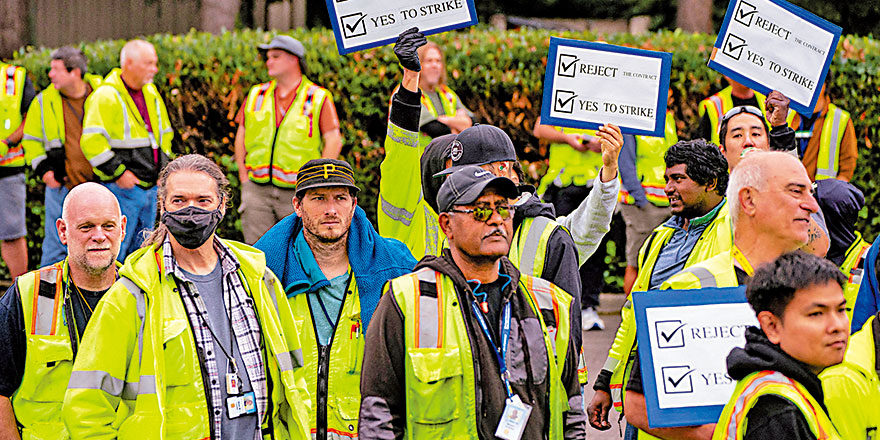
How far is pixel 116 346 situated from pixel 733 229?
2.28 m

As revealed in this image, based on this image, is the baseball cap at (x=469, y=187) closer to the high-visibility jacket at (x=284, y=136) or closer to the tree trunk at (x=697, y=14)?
the high-visibility jacket at (x=284, y=136)

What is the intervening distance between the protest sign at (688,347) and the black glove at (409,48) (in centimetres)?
194

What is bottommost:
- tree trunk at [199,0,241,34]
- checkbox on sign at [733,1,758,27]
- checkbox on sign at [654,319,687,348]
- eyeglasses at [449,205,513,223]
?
checkbox on sign at [654,319,687,348]

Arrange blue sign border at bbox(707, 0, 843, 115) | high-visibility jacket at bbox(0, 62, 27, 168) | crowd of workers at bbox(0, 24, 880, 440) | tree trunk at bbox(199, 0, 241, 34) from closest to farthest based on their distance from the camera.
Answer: crowd of workers at bbox(0, 24, 880, 440), blue sign border at bbox(707, 0, 843, 115), high-visibility jacket at bbox(0, 62, 27, 168), tree trunk at bbox(199, 0, 241, 34)

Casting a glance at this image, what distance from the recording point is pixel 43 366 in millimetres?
4422

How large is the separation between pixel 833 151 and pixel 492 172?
460 cm

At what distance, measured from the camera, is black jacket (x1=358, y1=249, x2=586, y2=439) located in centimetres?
346

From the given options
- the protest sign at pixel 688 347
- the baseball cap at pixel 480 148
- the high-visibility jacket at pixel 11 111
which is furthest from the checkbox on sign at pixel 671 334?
the high-visibility jacket at pixel 11 111

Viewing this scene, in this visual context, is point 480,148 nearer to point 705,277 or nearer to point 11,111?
point 705,277

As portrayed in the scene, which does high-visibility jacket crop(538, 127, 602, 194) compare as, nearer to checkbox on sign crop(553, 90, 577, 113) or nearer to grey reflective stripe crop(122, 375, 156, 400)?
checkbox on sign crop(553, 90, 577, 113)

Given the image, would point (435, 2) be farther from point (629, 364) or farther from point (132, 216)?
point (132, 216)

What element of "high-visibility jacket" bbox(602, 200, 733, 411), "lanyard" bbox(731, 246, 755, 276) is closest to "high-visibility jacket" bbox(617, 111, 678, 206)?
"high-visibility jacket" bbox(602, 200, 733, 411)

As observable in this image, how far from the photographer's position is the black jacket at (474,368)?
3461 millimetres

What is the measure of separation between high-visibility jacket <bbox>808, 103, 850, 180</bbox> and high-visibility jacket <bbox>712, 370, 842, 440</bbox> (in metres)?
5.49
